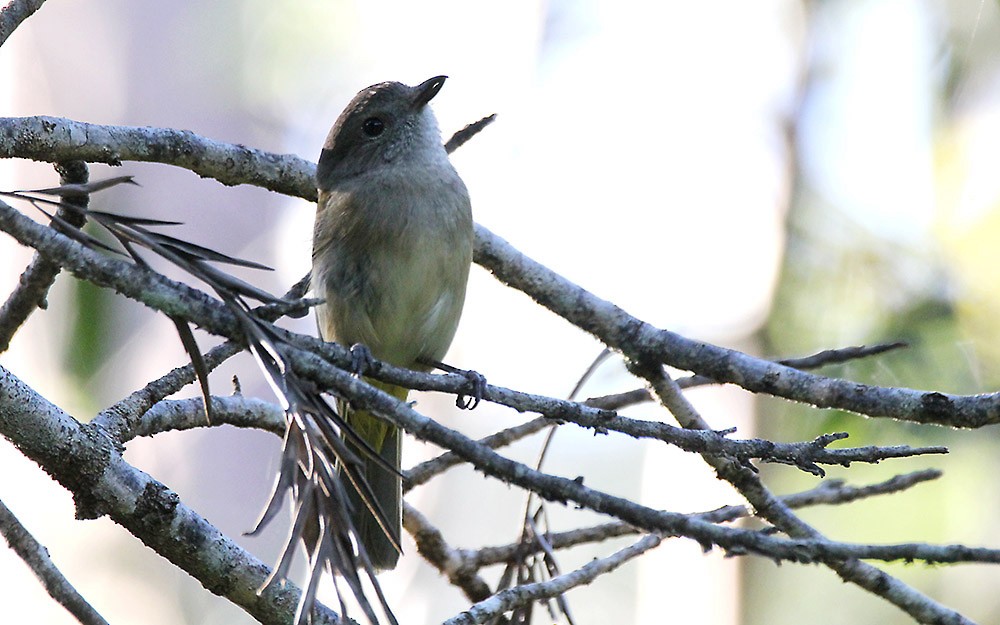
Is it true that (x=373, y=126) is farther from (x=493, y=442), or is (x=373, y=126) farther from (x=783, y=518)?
(x=783, y=518)

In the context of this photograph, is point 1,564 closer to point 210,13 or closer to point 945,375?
point 210,13

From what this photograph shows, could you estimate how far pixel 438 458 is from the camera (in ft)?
10.5

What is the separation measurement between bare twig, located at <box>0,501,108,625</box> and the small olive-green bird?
1496 millimetres

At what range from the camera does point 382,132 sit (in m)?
4.57

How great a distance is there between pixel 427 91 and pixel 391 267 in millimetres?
968

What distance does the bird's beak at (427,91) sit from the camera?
15.2ft

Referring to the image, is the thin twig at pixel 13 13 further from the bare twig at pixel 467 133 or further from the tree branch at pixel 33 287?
the bare twig at pixel 467 133

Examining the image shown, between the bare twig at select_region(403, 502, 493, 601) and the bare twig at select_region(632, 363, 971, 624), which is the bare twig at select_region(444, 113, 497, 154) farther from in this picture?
the bare twig at select_region(403, 502, 493, 601)

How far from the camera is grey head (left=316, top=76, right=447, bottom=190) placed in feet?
14.7

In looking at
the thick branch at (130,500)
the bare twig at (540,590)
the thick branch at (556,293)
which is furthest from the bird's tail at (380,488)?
the thick branch at (130,500)

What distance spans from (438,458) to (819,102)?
611cm

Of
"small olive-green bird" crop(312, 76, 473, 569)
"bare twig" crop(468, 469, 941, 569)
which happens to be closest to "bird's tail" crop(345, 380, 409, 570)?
"small olive-green bird" crop(312, 76, 473, 569)

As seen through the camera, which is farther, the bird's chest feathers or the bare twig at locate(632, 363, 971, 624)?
the bird's chest feathers

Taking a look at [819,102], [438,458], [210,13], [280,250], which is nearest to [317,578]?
[438,458]
